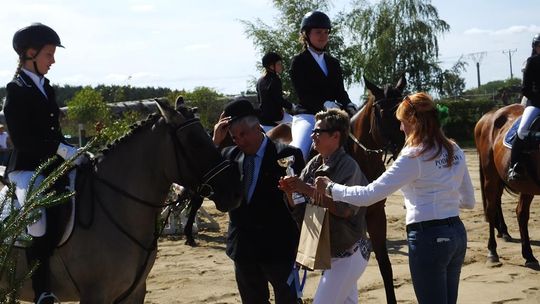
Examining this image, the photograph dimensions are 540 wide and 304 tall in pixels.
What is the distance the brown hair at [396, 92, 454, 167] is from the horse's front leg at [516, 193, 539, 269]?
17.1ft

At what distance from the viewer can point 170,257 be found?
10.4 meters

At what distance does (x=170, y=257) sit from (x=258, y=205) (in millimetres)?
5407

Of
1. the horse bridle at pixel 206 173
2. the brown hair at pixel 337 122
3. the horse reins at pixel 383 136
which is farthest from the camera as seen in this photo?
the horse reins at pixel 383 136

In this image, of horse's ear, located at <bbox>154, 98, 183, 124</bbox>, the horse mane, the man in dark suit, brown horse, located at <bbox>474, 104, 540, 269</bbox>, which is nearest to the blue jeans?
the man in dark suit

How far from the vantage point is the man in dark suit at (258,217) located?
512 centimetres

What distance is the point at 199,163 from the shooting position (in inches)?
201

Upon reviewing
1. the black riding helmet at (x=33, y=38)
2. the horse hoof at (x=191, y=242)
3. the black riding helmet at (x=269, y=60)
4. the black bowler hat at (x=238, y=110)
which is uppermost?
the black riding helmet at (x=33, y=38)

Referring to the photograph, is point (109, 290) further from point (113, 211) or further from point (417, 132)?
point (417, 132)

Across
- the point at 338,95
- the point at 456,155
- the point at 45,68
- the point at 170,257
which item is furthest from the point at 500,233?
the point at 45,68

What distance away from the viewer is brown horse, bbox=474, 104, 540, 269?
31.4ft

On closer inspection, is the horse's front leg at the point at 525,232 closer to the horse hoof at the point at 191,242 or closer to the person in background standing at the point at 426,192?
the horse hoof at the point at 191,242

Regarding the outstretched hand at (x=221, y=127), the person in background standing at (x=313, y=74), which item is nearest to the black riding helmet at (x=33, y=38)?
the outstretched hand at (x=221, y=127)

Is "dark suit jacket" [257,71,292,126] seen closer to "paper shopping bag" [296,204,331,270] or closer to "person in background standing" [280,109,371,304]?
"person in background standing" [280,109,371,304]

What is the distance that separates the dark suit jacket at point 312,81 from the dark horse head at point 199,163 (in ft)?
10.5
